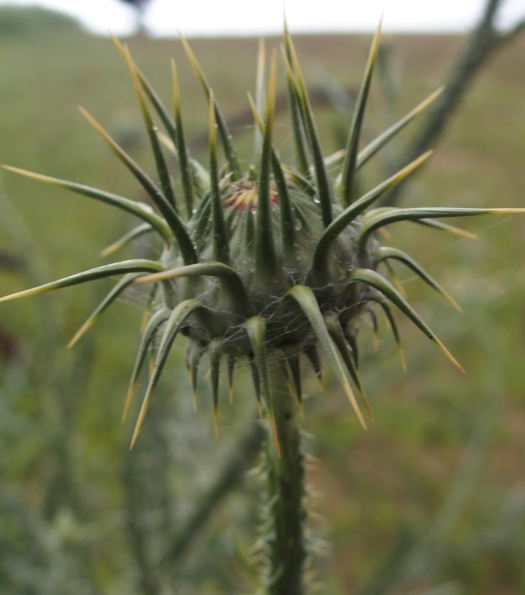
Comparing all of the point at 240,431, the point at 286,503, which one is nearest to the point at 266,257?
the point at 286,503

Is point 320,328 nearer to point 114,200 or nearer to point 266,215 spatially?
point 266,215

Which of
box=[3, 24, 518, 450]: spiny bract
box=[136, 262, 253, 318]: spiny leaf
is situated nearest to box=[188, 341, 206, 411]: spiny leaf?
box=[3, 24, 518, 450]: spiny bract

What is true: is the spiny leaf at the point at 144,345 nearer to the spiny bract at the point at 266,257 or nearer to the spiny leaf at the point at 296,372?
the spiny bract at the point at 266,257

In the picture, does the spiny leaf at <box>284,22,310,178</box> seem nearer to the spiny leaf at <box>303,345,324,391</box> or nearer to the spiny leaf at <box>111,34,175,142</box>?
the spiny leaf at <box>111,34,175,142</box>

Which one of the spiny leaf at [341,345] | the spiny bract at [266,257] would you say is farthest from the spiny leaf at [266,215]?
the spiny leaf at [341,345]

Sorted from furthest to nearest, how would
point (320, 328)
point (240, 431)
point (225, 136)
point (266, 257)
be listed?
point (240, 431)
point (225, 136)
point (266, 257)
point (320, 328)
